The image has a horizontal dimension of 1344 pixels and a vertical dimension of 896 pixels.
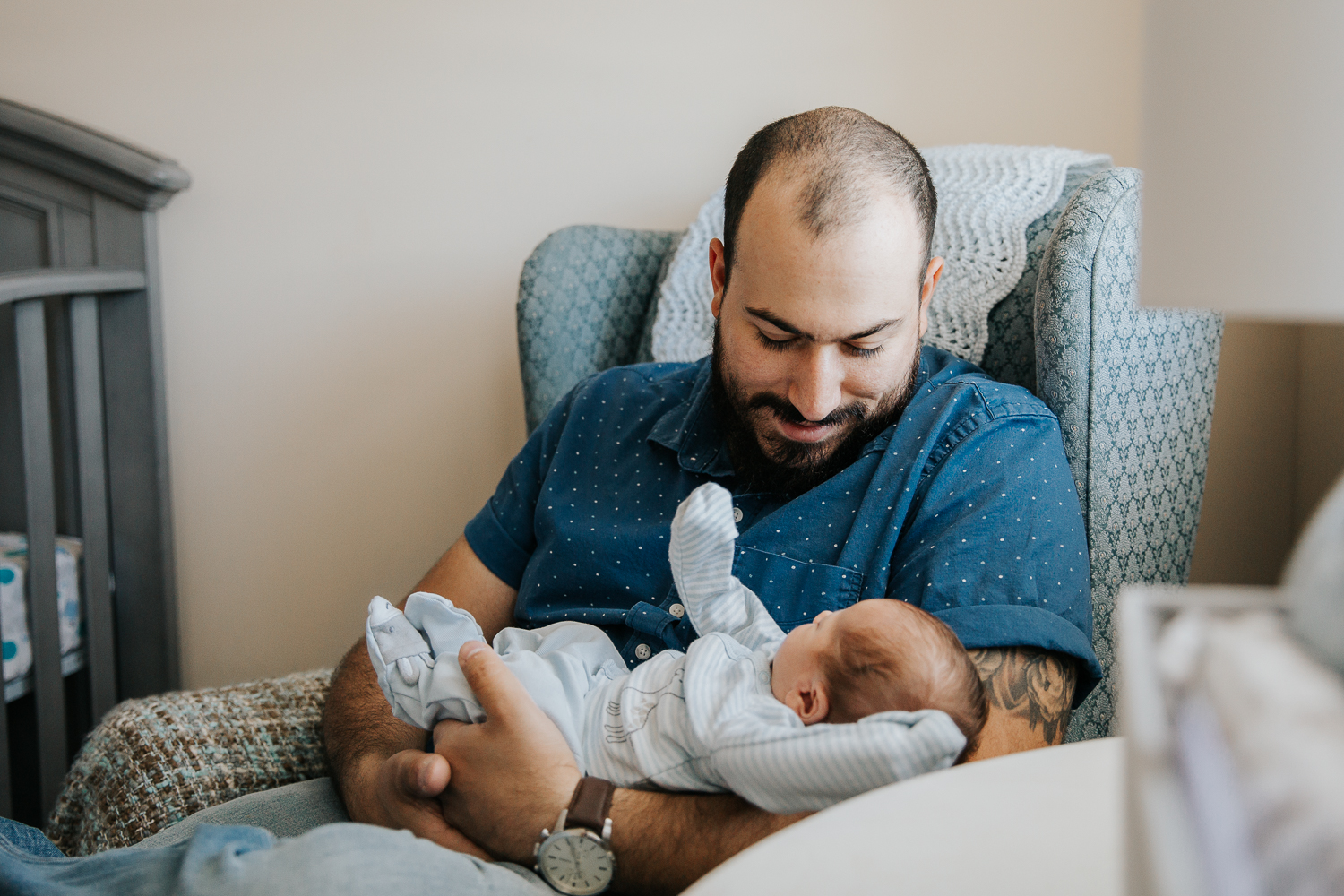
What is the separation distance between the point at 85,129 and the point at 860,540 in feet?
5.81

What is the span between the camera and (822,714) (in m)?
0.80

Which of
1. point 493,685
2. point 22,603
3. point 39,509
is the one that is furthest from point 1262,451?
point 22,603

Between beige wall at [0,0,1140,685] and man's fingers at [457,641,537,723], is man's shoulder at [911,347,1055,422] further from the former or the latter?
beige wall at [0,0,1140,685]

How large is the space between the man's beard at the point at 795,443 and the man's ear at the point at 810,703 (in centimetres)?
30

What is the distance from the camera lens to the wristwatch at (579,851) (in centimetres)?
81

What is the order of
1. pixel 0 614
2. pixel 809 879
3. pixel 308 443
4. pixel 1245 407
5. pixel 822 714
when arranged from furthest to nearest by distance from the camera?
pixel 308 443
pixel 0 614
pixel 1245 407
pixel 822 714
pixel 809 879

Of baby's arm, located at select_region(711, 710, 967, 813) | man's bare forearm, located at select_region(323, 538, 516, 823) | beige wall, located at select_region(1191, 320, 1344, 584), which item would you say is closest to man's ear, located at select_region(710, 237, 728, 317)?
man's bare forearm, located at select_region(323, 538, 516, 823)

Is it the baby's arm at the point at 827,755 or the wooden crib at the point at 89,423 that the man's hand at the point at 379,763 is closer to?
the baby's arm at the point at 827,755

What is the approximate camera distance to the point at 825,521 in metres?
1.04

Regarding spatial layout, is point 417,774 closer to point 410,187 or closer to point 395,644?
point 395,644

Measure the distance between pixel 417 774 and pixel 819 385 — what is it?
1.85 ft

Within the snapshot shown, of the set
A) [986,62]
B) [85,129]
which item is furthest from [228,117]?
[986,62]

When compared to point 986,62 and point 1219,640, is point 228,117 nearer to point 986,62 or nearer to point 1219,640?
point 986,62

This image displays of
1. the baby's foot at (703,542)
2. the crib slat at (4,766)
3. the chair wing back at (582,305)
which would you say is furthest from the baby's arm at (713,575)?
the crib slat at (4,766)
